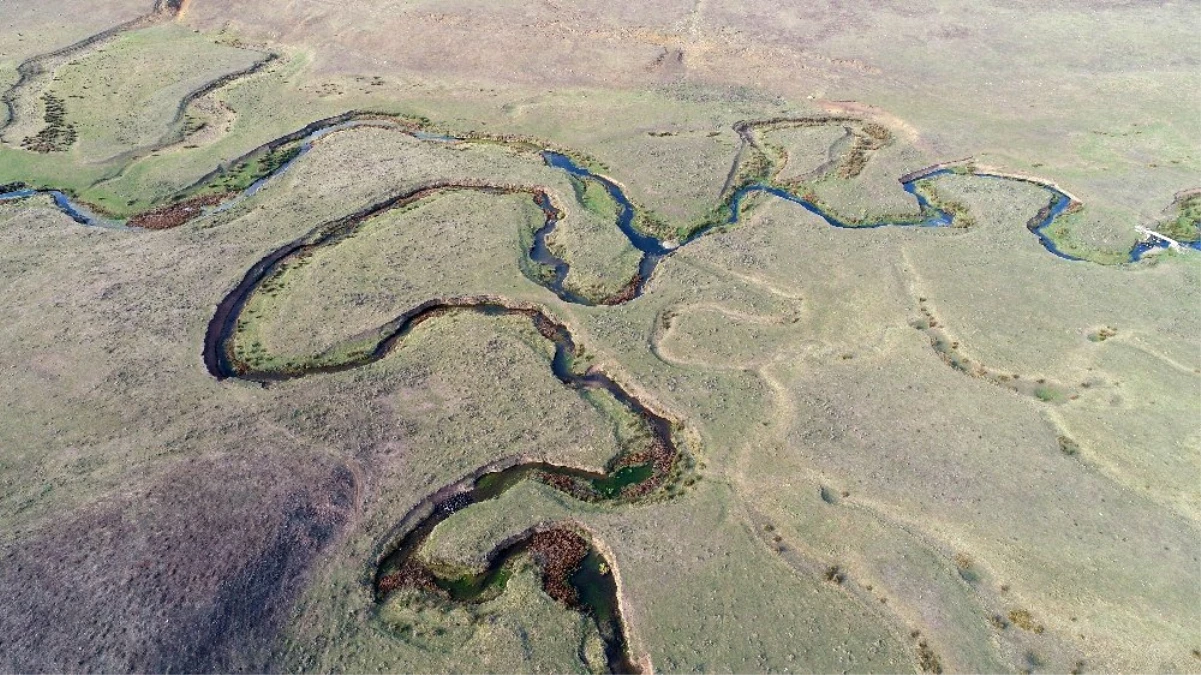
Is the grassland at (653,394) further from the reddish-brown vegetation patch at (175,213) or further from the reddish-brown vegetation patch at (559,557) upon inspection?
the reddish-brown vegetation patch at (175,213)

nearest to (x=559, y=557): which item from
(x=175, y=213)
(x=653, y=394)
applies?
(x=653, y=394)

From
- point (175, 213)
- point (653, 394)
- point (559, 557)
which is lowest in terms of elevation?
point (559, 557)

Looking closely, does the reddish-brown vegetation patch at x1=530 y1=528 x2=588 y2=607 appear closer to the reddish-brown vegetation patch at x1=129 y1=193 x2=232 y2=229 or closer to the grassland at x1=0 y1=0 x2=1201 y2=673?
the grassland at x1=0 y1=0 x2=1201 y2=673

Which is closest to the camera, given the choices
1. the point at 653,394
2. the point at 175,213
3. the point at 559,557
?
the point at 559,557

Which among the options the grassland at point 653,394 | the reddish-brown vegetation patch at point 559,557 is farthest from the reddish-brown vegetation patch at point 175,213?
the reddish-brown vegetation patch at point 559,557

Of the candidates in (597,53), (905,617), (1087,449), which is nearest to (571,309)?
(905,617)

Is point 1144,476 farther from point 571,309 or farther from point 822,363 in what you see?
point 571,309

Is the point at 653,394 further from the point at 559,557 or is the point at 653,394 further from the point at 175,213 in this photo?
the point at 175,213

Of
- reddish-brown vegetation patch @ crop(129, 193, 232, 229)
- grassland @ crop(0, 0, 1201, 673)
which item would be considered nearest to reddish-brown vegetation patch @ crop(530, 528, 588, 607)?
grassland @ crop(0, 0, 1201, 673)
